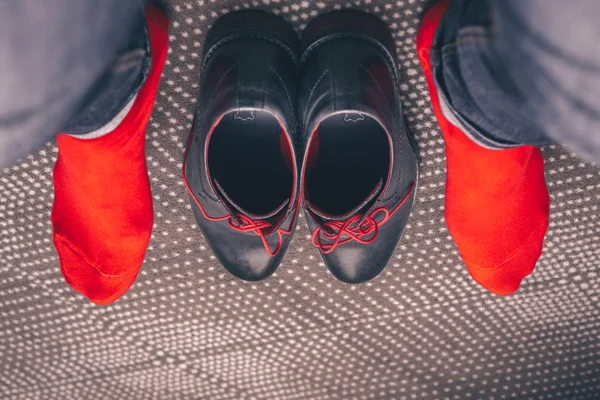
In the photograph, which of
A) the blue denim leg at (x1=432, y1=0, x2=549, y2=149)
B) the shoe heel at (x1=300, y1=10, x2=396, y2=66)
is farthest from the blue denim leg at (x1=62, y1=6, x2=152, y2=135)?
the blue denim leg at (x1=432, y1=0, x2=549, y2=149)

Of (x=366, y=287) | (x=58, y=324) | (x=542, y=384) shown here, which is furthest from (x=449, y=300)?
(x=58, y=324)

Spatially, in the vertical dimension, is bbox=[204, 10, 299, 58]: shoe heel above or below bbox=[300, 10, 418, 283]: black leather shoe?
above

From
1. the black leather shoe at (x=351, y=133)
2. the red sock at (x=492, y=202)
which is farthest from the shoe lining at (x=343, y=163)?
the red sock at (x=492, y=202)

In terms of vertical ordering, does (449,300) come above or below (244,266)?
below

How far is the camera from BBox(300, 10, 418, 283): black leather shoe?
0.62 meters

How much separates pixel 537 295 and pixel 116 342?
819mm

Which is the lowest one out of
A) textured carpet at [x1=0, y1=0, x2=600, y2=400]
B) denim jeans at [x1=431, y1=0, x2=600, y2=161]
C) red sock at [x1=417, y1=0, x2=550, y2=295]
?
textured carpet at [x1=0, y1=0, x2=600, y2=400]

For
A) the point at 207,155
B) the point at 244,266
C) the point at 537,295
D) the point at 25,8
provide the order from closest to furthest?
1. the point at 25,8
2. the point at 207,155
3. the point at 244,266
4. the point at 537,295

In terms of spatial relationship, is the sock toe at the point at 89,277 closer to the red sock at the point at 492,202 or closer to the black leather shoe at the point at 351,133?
the black leather shoe at the point at 351,133

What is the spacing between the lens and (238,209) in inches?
24.8

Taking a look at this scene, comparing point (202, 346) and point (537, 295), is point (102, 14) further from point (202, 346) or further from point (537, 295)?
point (537, 295)

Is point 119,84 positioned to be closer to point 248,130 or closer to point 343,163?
point 248,130

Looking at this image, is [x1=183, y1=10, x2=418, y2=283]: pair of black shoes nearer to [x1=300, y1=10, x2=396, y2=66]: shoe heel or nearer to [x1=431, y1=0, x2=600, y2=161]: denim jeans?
[x1=300, y1=10, x2=396, y2=66]: shoe heel

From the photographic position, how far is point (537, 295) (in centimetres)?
91
